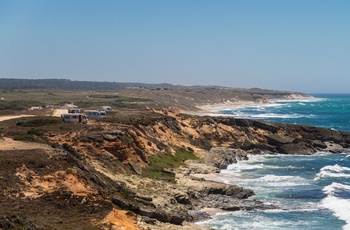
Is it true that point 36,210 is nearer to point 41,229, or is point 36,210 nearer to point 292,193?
point 41,229

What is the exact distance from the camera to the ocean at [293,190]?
38.1m

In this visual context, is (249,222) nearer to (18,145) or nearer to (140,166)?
(140,166)

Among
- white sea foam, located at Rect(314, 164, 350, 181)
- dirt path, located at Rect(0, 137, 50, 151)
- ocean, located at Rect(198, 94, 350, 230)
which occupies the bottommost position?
ocean, located at Rect(198, 94, 350, 230)

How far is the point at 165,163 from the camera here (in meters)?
57.0

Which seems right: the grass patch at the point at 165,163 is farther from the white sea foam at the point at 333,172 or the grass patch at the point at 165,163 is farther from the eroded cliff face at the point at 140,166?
the white sea foam at the point at 333,172

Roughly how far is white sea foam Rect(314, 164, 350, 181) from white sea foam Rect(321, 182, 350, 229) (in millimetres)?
5665

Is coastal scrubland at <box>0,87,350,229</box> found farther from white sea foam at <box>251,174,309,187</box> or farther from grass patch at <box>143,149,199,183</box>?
white sea foam at <box>251,174,309,187</box>

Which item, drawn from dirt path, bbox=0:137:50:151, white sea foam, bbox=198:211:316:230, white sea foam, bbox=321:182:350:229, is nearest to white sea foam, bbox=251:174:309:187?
white sea foam, bbox=321:182:350:229

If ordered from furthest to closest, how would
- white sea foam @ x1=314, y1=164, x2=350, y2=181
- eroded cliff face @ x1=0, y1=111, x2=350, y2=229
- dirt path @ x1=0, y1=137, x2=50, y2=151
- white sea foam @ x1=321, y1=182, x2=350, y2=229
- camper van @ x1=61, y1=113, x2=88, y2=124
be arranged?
1. white sea foam @ x1=314, y1=164, x2=350, y2=181
2. camper van @ x1=61, y1=113, x2=88, y2=124
3. white sea foam @ x1=321, y1=182, x2=350, y2=229
4. dirt path @ x1=0, y1=137, x2=50, y2=151
5. eroded cliff face @ x1=0, y1=111, x2=350, y2=229

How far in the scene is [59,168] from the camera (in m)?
32.0

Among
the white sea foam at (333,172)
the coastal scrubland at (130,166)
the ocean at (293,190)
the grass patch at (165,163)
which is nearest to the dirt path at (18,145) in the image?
the coastal scrubland at (130,166)

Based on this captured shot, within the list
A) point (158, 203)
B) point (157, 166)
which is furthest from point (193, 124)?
point (158, 203)

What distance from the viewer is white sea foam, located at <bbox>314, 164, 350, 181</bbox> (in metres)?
58.4

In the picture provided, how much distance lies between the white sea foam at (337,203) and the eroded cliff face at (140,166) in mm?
7033
